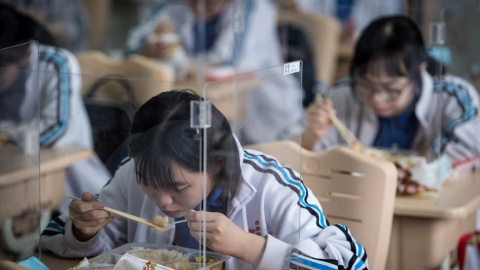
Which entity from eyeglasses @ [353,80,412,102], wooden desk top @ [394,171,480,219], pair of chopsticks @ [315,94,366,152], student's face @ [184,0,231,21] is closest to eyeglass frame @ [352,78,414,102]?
eyeglasses @ [353,80,412,102]

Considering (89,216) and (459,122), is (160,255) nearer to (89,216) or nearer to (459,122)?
(89,216)

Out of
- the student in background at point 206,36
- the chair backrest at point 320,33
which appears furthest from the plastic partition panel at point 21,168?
the student in background at point 206,36

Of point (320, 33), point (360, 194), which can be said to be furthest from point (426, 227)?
point (320, 33)

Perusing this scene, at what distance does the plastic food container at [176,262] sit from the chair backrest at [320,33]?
6.12 ft

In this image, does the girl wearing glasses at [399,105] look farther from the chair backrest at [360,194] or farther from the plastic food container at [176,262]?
the plastic food container at [176,262]

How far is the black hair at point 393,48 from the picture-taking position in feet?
6.55

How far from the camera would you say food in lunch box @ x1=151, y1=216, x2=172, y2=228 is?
114 cm

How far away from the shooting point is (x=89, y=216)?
121 centimetres

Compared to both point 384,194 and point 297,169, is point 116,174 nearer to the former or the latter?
point 297,169

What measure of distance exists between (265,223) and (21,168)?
19.9 inches

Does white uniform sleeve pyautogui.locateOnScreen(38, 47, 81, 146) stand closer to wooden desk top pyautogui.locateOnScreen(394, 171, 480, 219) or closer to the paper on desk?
the paper on desk

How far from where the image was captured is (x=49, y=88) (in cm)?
184

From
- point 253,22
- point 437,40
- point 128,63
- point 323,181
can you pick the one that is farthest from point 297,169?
point 253,22

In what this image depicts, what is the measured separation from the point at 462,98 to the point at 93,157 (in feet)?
3.93
